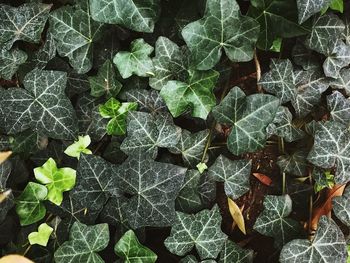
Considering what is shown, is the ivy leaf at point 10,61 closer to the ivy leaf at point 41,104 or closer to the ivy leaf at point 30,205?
the ivy leaf at point 41,104

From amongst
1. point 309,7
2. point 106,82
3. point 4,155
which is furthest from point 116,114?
point 309,7

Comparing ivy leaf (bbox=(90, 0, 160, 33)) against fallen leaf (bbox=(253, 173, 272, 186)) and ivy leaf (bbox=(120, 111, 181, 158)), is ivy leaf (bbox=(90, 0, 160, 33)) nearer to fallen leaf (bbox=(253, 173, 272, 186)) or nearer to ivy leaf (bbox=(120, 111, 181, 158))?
ivy leaf (bbox=(120, 111, 181, 158))

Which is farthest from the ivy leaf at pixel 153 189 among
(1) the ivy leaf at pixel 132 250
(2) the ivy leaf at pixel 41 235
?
(2) the ivy leaf at pixel 41 235

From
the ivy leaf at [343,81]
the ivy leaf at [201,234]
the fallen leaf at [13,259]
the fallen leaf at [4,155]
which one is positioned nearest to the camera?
the fallen leaf at [13,259]

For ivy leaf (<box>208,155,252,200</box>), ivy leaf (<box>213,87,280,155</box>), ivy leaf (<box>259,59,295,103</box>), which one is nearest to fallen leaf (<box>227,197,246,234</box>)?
ivy leaf (<box>208,155,252,200</box>)

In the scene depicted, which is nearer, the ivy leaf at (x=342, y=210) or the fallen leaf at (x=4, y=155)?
the fallen leaf at (x=4, y=155)

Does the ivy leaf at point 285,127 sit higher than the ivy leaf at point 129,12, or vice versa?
the ivy leaf at point 129,12
